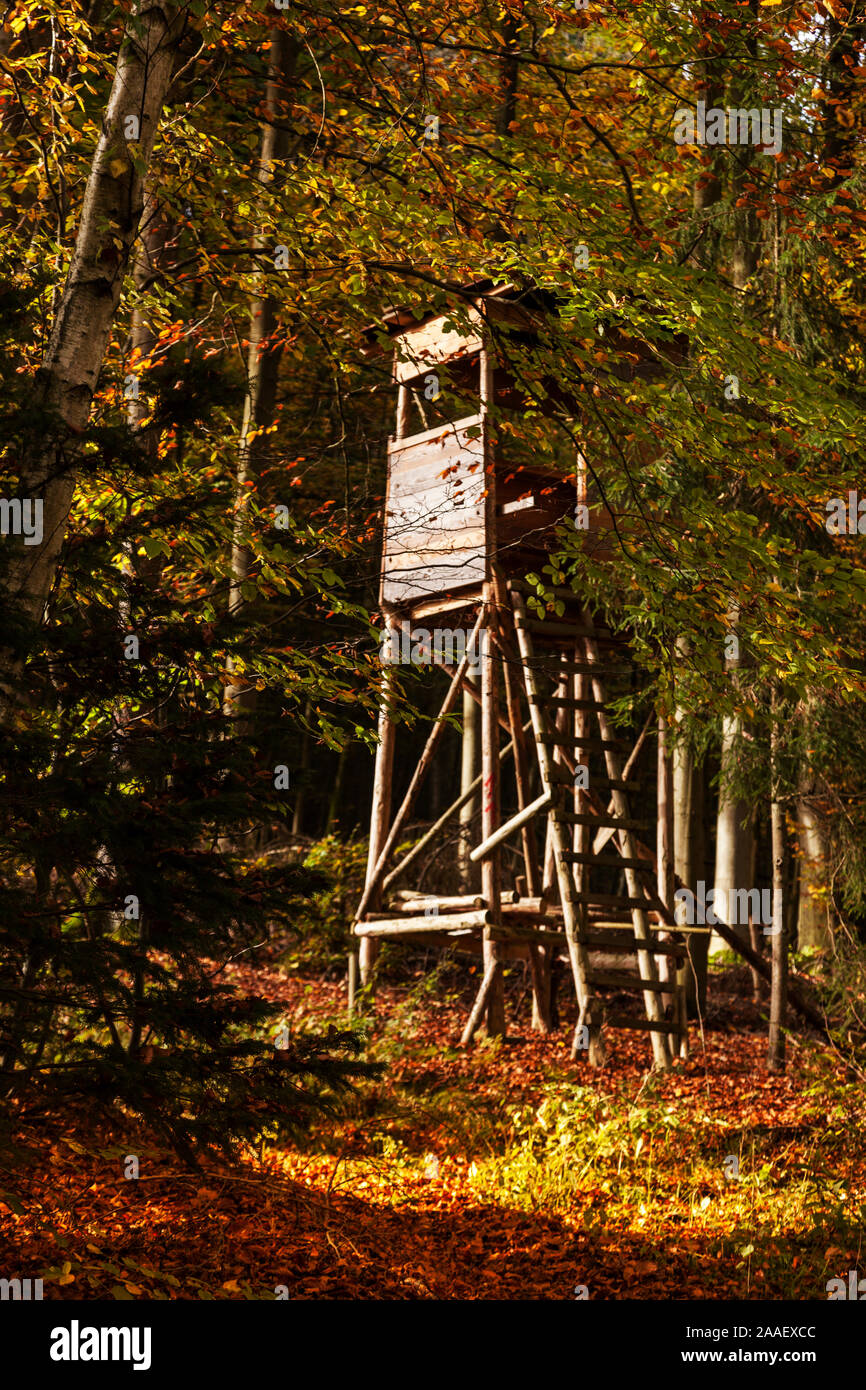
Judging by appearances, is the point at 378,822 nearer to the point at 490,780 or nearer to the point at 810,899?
the point at 490,780

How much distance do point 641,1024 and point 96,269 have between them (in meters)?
7.64

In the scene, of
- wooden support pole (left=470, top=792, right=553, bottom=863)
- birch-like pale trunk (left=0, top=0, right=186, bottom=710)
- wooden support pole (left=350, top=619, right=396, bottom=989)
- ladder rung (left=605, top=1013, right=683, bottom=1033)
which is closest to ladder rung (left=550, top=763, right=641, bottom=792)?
wooden support pole (left=470, top=792, right=553, bottom=863)

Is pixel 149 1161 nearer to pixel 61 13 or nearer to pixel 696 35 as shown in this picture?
→ pixel 61 13

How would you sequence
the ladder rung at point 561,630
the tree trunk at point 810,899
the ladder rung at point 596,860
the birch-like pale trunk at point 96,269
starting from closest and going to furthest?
the birch-like pale trunk at point 96,269 → the ladder rung at point 596,860 → the ladder rung at point 561,630 → the tree trunk at point 810,899

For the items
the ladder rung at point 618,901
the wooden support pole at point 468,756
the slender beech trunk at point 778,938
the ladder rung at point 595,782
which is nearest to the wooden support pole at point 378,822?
the ladder rung at point 595,782

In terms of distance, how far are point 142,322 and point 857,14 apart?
315 inches

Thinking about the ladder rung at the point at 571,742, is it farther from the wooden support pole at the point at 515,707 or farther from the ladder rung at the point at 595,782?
the wooden support pole at the point at 515,707

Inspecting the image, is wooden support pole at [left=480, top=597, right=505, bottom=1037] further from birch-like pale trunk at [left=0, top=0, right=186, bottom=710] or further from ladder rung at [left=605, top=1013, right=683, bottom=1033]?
birch-like pale trunk at [left=0, top=0, right=186, bottom=710]

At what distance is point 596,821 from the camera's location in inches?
434

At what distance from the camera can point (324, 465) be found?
61.4 feet

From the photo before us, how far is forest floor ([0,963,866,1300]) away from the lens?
536 cm

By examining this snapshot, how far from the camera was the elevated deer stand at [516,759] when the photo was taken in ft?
35.5

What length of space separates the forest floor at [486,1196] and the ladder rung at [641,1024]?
1.39ft
